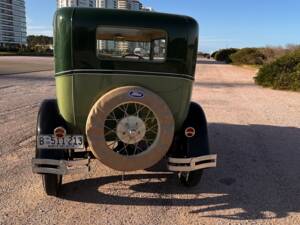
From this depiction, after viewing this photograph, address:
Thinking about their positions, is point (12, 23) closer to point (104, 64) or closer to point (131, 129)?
point (104, 64)

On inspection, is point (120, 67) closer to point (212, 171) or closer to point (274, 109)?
point (212, 171)

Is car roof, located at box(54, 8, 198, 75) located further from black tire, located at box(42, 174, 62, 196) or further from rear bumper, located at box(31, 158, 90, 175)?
black tire, located at box(42, 174, 62, 196)

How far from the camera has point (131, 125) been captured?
444 cm

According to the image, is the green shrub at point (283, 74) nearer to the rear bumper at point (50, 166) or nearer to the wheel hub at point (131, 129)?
the wheel hub at point (131, 129)

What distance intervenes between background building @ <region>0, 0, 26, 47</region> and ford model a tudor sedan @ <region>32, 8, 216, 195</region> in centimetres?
10645

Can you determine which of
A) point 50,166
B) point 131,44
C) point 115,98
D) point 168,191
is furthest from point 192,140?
point 50,166

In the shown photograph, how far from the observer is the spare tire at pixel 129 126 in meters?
4.30

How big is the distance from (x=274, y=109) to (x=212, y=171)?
6503mm

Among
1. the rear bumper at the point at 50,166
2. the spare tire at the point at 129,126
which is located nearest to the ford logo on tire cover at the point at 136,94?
the spare tire at the point at 129,126

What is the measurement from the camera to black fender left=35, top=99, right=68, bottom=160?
439 cm

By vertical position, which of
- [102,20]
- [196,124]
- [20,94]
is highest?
[102,20]

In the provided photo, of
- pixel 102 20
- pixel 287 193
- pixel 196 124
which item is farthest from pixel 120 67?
pixel 287 193

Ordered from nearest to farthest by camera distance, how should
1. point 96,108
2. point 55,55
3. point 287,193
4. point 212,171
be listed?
point 96,108, point 55,55, point 287,193, point 212,171

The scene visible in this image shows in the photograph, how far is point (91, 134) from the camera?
14.1ft
